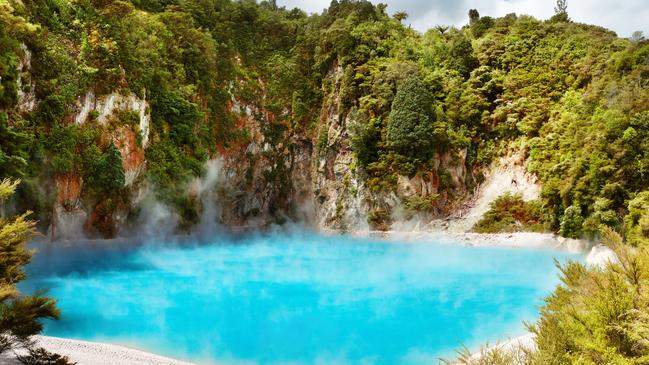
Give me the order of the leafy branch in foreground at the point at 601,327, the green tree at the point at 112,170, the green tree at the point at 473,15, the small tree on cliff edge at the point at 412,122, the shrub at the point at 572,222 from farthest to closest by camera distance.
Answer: the green tree at the point at 473,15
the small tree on cliff edge at the point at 412,122
the green tree at the point at 112,170
the shrub at the point at 572,222
the leafy branch in foreground at the point at 601,327

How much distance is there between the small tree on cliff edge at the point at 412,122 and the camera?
39.5 m

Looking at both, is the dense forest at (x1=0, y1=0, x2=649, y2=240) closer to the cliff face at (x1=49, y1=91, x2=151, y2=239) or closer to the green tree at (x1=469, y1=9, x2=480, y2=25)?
the cliff face at (x1=49, y1=91, x2=151, y2=239)

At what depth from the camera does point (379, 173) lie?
1628 inches

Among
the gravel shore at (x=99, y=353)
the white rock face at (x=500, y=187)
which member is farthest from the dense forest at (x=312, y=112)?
the gravel shore at (x=99, y=353)

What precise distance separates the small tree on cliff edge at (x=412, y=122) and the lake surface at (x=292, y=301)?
45.1ft

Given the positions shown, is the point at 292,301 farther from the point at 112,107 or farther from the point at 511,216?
the point at 511,216

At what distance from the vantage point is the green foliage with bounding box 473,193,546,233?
3419 centimetres

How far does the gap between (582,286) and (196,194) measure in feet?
119

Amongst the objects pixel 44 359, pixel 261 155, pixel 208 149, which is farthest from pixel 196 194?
pixel 44 359

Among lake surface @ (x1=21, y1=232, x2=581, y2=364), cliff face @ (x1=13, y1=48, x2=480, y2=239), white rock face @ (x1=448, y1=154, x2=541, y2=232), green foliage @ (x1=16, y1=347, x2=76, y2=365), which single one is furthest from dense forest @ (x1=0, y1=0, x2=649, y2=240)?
green foliage @ (x1=16, y1=347, x2=76, y2=365)

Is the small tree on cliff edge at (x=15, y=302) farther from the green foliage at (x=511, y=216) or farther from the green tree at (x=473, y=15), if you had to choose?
the green tree at (x=473, y=15)

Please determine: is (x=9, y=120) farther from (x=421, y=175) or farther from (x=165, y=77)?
(x=421, y=175)

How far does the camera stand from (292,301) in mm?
16297

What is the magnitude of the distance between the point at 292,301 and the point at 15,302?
34.0 ft
